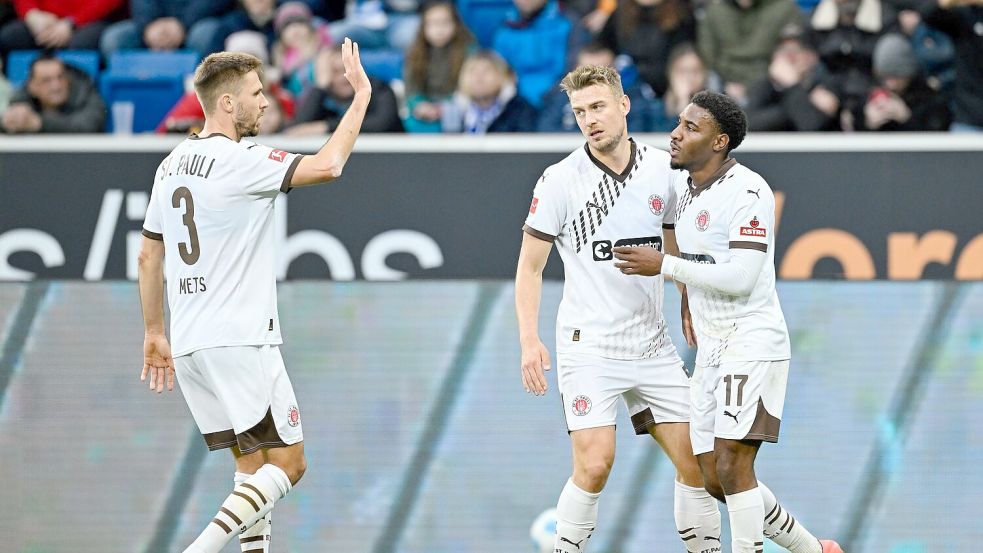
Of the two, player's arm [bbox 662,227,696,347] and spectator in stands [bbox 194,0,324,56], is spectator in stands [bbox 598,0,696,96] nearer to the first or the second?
spectator in stands [bbox 194,0,324,56]

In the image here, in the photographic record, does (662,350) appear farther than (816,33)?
Result: No

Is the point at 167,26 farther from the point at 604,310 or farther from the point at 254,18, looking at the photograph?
the point at 604,310

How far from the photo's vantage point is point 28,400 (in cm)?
704

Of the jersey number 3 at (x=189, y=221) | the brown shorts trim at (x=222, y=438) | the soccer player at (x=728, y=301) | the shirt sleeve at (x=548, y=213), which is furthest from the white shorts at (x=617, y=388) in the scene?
the jersey number 3 at (x=189, y=221)

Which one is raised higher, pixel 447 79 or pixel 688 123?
pixel 688 123

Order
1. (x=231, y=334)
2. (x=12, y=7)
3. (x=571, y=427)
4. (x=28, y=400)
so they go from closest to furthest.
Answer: (x=231, y=334), (x=571, y=427), (x=28, y=400), (x=12, y=7)

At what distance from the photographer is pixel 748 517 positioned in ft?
17.0

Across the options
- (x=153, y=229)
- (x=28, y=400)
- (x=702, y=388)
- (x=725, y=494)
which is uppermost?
(x=153, y=229)

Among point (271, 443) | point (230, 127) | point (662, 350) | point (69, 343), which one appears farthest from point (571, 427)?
point (69, 343)

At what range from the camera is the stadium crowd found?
877cm

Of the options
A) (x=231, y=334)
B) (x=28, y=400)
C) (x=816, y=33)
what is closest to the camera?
(x=231, y=334)

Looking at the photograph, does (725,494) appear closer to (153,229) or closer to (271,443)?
(271,443)

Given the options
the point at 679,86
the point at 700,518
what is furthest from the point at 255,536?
the point at 679,86

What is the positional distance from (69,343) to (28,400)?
0.37 m
